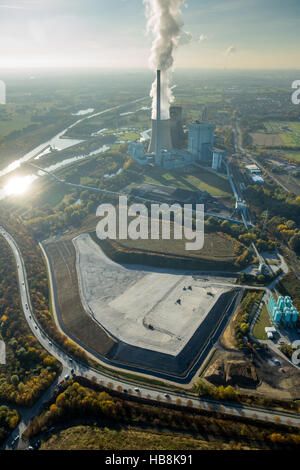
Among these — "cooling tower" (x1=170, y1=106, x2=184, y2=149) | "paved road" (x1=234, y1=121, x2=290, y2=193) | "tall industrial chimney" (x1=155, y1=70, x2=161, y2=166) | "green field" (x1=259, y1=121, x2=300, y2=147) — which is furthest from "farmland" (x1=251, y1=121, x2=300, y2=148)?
"tall industrial chimney" (x1=155, y1=70, x2=161, y2=166)

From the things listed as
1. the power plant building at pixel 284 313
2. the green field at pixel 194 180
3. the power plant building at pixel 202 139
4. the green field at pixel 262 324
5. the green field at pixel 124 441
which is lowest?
the green field at pixel 124 441

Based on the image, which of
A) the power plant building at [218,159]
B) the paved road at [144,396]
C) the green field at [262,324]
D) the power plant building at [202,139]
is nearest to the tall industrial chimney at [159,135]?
the power plant building at [202,139]

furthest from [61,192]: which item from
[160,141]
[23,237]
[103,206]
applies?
[160,141]

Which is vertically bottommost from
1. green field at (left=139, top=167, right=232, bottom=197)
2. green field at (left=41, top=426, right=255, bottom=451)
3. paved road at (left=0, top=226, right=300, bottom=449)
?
paved road at (left=0, top=226, right=300, bottom=449)

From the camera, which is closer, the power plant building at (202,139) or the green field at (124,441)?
the green field at (124,441)

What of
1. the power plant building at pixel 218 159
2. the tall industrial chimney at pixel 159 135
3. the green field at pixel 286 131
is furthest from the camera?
the green field at pixel 286 131

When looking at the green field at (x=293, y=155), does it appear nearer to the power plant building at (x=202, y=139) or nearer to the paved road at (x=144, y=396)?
the power plant building at (x=202, y=139)

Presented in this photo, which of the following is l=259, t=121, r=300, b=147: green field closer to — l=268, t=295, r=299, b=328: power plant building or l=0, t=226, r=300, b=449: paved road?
l=268, t=295, r=299, b=328: power plant building

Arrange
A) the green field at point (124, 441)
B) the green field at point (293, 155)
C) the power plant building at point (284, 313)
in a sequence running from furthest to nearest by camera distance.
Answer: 1. the green field at point (293, 155)
2. the power plant building at point (284, 313)
3. the green field at point (124, 441)
